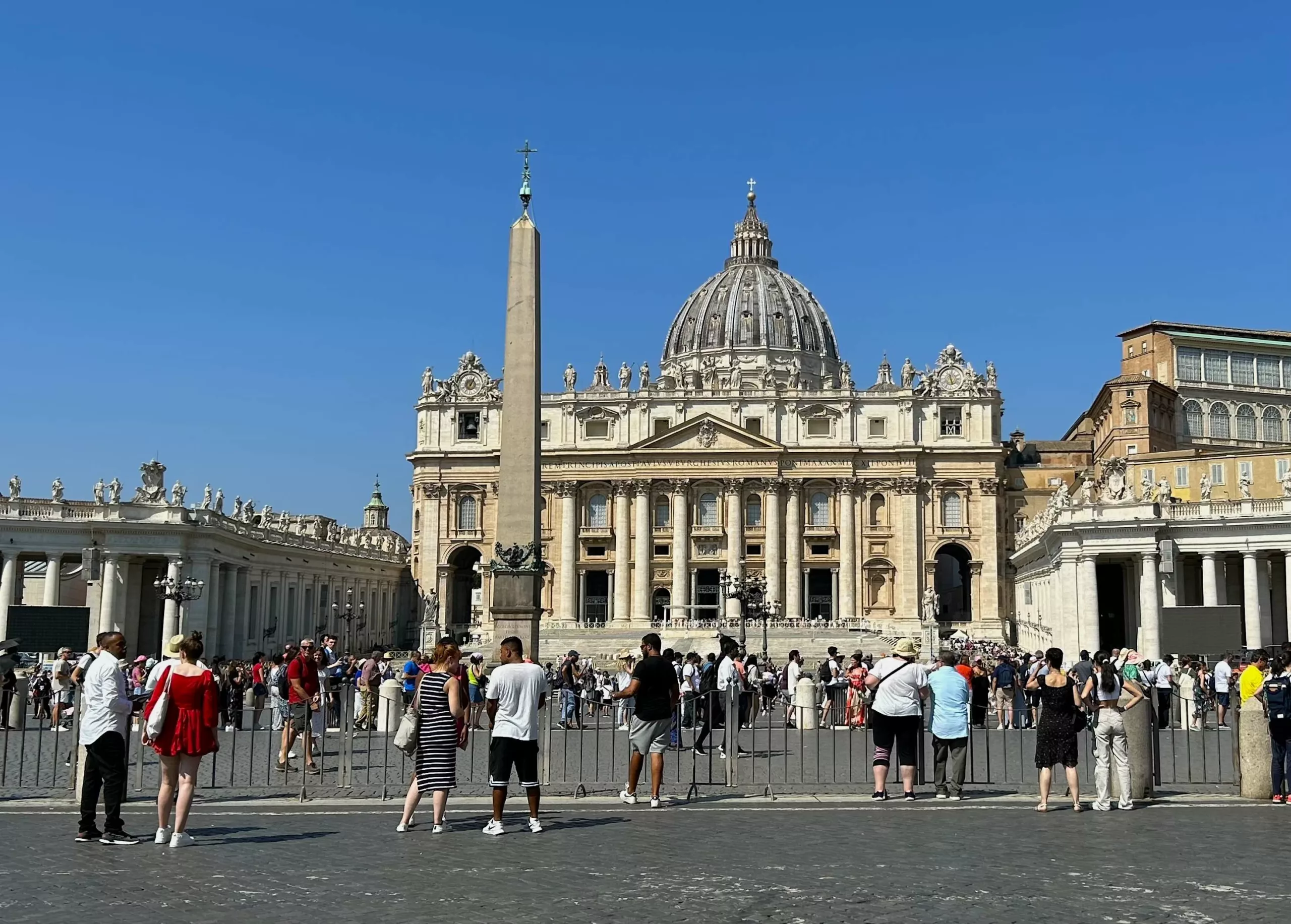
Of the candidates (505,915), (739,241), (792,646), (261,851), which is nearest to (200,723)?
(261,851)

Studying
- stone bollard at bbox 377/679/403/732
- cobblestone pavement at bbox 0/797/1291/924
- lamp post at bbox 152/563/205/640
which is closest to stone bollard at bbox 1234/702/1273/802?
cobblestone pavement at bbox 0/797/1291/924

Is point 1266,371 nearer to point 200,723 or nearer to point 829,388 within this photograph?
A: point 829,388

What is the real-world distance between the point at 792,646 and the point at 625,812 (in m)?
46.3

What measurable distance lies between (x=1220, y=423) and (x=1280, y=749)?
60.8m

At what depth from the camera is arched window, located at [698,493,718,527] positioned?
252 ft

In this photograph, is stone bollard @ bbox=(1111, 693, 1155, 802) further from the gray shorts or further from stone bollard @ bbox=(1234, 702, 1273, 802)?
the gray shorts

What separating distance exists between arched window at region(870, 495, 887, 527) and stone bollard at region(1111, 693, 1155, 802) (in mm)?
63126

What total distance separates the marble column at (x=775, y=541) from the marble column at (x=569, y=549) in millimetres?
10964

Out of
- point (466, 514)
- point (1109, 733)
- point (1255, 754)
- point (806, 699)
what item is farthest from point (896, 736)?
point (466, 514)

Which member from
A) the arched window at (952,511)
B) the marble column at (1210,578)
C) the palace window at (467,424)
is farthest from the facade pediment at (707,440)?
the marble column at (1210,578)

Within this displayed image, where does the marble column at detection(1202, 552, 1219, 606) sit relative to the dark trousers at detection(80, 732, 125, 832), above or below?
above

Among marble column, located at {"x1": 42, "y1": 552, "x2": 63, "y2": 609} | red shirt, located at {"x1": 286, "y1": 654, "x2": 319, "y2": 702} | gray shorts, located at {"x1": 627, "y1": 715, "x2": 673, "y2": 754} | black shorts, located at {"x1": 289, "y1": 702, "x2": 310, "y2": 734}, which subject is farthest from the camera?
marble column, located at {"x1": 42, "y1": 552, "x2": 63, "y2": 609}

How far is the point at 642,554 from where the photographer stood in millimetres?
76000

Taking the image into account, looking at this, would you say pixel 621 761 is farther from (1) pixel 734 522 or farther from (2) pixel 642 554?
(2) pixel 642 554
